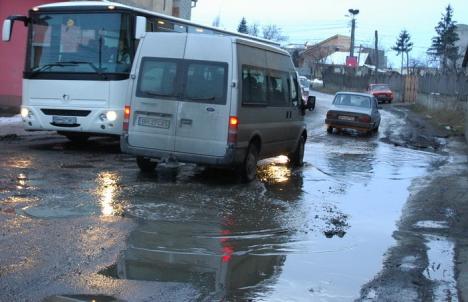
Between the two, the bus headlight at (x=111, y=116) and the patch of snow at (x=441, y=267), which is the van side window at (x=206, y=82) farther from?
the patch of snow at (x=441, y=267)

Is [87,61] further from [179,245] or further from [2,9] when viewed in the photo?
[2,9]

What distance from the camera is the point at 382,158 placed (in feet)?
51.8

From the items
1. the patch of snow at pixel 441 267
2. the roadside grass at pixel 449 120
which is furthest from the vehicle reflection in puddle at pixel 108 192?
the roadside grass at pixel 449 120

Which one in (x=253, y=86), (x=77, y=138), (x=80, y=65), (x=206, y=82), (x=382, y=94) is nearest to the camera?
(x=206, y=82)

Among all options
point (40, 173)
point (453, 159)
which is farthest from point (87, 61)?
point (453, 159)

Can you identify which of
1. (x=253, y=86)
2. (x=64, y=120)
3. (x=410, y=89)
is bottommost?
(x=64, y=120)

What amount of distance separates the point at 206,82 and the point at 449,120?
21.9m

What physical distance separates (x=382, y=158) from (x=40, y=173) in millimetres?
8950

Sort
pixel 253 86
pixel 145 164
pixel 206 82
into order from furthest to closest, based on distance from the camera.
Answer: pixel 145 164 → pixel 253 86 → pixel 206 82

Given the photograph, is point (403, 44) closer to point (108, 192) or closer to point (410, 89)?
point (410, 89)

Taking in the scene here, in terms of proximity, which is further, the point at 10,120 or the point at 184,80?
the point at 10,120

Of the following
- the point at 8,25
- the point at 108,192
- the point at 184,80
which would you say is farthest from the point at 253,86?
the point at 8,25

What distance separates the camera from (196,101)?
32.7 feet

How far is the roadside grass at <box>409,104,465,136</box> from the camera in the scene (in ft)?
82.4
